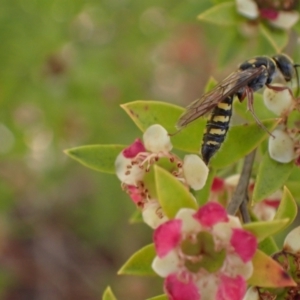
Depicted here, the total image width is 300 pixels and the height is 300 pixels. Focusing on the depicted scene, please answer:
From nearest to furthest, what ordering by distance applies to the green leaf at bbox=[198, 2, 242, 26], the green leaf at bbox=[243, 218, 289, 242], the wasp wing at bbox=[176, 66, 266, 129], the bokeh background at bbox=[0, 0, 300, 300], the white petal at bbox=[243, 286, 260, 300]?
the green leaf at bbox=[243, 218, 289, 242] → the white petal at bbox=[243, 286, 260, 300] → the wasp wing at bbox=[176, 66, 266, 129] → the green leaf at bbox=[198, 2, 242, 26] → the bokeh background at bbox=[0, 0, 300, 300]

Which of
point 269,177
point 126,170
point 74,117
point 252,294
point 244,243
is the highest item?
point 74,117

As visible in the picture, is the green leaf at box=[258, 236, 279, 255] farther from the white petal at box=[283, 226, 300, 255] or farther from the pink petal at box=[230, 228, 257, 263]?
the pink petal at box=[230, 228, 257, 263]

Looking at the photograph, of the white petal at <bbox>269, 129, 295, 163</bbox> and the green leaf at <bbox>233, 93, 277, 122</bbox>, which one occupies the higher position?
the green leaf at <bbox>233, 93, 277, 122</bbox>

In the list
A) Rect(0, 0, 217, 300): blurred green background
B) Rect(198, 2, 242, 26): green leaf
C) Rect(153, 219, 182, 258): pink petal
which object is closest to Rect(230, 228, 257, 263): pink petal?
Rect(153, 219, 182, 258): pink petal

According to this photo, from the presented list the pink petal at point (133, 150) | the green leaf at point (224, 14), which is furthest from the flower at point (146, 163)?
the green leaf at point (224, 14)

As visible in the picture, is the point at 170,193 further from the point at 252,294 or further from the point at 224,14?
the point at 224,14

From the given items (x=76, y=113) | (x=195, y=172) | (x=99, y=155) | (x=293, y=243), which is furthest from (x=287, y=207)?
(x=76, y=113)

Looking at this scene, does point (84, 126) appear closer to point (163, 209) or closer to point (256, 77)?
point (256, 77)
